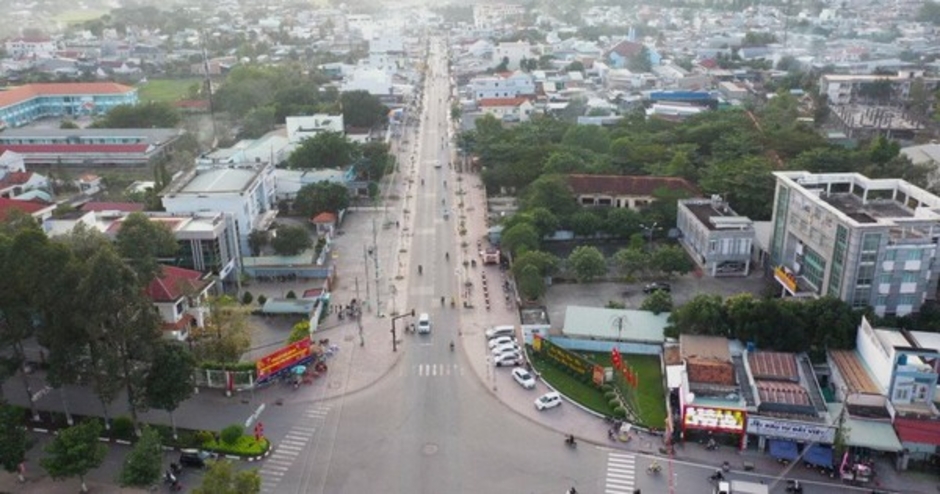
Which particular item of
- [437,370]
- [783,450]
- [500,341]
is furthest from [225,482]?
[783,450]

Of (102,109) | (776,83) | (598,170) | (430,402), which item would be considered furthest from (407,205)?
(776,83)

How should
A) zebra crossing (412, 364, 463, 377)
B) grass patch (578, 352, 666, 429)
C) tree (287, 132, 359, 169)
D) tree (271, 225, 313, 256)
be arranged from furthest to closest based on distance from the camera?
tree (287, 132, 359, 169), tree (271, 225, 313, 256), zebra crossing (412, 364, 463, 377), grass patch (578, 352, 666, 429)

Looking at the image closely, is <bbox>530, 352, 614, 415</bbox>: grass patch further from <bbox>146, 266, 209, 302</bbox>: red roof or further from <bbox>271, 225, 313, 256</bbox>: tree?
<bbox>271, 225, 313, 256</bbox>: tree

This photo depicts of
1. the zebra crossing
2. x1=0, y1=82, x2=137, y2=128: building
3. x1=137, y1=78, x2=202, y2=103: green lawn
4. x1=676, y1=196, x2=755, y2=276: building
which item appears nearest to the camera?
the zebra crossing

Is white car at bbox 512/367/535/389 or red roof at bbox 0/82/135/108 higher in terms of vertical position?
red roof at bbox 0/82/135/108

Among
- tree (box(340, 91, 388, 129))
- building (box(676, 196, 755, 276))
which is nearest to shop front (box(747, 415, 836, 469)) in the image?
building (box(676, 196, 755, 276))

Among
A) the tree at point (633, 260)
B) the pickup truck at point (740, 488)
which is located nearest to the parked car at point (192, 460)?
the pickup truck at point (740, 488)

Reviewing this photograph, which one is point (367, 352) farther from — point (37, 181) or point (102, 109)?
point (102, 109)
